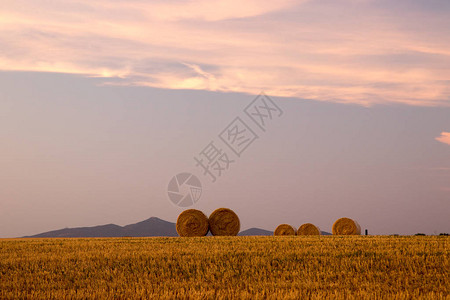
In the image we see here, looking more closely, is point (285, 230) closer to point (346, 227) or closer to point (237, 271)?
point (346, 227)

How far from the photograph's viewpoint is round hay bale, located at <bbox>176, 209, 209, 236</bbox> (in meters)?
31.3

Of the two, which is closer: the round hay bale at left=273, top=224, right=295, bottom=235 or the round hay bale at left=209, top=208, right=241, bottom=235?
the round hay bale at left=209, top=208, right=241, bottom=235

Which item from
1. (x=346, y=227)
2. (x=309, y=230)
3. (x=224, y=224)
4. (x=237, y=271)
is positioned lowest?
(x=237, y=271)

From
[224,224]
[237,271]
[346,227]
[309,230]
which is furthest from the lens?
[309,230]

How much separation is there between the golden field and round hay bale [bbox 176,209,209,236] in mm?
9869

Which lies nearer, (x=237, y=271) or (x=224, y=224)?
(x=237, y=271)

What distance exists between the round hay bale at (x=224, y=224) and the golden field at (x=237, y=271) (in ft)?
33.2

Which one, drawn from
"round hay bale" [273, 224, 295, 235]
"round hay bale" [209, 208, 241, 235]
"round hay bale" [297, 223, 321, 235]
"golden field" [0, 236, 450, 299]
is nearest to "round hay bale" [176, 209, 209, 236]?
"round hay bale" [209, 208, 241, 235]

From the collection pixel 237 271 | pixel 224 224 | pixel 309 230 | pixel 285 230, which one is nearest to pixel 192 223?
pixel 224 224

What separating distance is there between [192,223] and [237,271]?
15.7m

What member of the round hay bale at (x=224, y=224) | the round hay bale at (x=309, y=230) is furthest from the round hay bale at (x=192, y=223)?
the round hay bale at (x=309, y=230)

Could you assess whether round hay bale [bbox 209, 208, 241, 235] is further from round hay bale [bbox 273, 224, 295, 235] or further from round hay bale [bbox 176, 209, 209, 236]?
round hay bale [bbox 273, 224, 295, 235]

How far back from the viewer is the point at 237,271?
15.9m

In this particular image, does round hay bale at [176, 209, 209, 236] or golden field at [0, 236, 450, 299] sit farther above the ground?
round hay bale at [176, 209, 209, 236]
